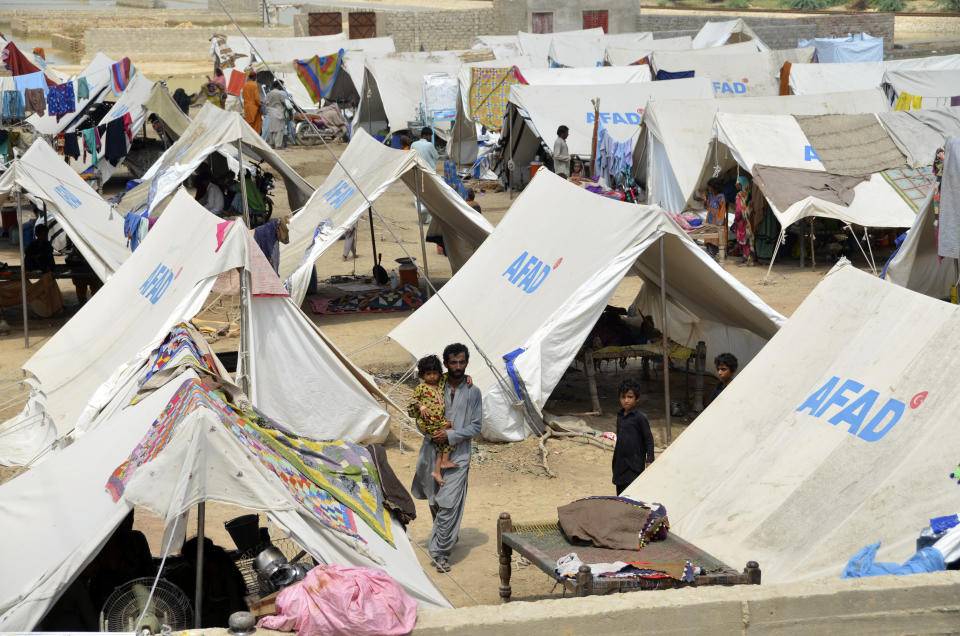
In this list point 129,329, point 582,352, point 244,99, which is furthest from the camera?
point 244,99

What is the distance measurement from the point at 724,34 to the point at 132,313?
2568cm

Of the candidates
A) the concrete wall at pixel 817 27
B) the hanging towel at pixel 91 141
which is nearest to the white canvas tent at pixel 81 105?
the hanging towel at pixel 91 141

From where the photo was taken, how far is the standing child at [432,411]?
21.1ft

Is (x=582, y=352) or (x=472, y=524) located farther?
(x=582, y=352)

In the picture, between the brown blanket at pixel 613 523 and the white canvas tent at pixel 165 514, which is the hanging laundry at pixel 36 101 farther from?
the brown blanket at pixel 613 523

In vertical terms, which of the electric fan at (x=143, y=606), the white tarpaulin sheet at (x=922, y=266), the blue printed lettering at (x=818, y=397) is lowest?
the white tarpaulin sheet at (x=922, y=266)

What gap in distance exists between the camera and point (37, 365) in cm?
930

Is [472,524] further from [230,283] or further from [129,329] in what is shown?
[129,329]

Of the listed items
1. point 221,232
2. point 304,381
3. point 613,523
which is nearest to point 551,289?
point 304,381

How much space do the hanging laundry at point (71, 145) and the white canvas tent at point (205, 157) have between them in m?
3.94

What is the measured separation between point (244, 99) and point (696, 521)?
1840 cm

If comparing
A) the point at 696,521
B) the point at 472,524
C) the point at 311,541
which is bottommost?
the point at 472,524

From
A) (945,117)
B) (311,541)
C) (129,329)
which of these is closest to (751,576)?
(311,541)

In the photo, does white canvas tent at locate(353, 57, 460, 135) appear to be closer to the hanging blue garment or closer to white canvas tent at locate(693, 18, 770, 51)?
white canvas tent at locate(693, 18, 770, 51)
